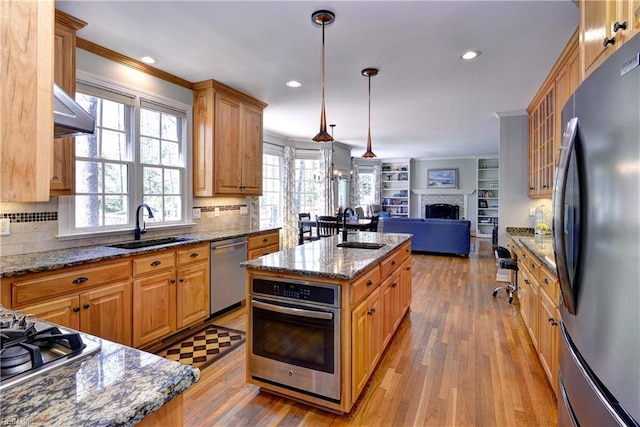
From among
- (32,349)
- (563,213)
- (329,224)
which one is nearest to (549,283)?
(563,213)

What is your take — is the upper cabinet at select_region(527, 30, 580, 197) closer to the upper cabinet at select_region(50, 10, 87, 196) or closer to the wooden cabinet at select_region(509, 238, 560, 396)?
the wooden cabinet at select_region(509, 238, 560, 396)

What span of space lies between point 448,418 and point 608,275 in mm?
1483

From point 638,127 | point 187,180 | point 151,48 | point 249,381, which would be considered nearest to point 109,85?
point 151,48

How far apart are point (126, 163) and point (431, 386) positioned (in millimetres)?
3227

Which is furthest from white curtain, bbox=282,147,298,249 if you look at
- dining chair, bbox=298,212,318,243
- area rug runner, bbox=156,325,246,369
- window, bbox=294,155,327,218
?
area rug runner, bbox=156,325,246,369

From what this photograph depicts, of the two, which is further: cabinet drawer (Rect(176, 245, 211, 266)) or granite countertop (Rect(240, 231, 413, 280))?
cabinet drawer (Rect(176, 245, 211, 266))

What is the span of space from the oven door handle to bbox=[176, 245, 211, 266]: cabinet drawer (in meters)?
1.24

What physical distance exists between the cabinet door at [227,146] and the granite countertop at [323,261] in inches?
63.3

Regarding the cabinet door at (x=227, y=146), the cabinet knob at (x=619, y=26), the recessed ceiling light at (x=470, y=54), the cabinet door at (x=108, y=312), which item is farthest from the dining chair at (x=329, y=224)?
the cabinet knob at (x=619, y=26)

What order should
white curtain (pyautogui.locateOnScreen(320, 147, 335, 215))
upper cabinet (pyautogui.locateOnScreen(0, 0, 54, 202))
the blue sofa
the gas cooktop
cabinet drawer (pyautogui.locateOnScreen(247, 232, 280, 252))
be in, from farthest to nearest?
white curtain (pyautogui.locateOnScreen(320, 147, 335, 215)) → the blue sofa → cabinet drawer (pyautogui.locateOnScreen(247, 232, 280, 252)) → the gas cooktop → upper cabinet (pyautogui.locateOnScreen(0, 0, 54, 202))

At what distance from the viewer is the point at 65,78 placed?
244cm

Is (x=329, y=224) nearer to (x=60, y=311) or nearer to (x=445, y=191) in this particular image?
(x=60, y=311)

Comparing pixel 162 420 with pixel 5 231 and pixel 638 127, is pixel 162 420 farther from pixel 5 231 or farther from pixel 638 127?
pixel 5 231

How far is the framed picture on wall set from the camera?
435 inches
